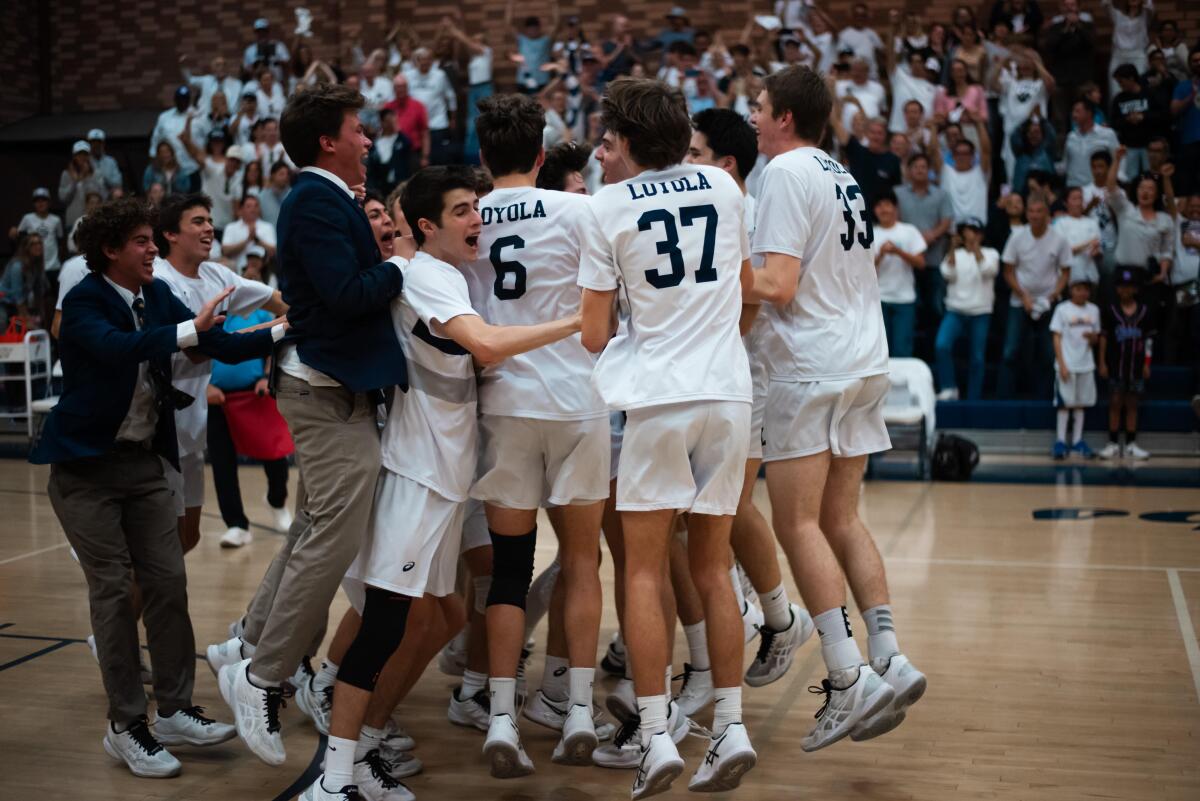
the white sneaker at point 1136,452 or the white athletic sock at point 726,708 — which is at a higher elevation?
the white athletic sock at point 726,708

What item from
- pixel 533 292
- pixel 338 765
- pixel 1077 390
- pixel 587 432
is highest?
pixel 533 292

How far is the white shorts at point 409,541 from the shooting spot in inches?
146

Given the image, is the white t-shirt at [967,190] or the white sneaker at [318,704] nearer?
the white sneaker at [318,704]

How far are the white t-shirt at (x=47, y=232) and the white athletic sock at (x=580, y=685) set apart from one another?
14129 millimetres

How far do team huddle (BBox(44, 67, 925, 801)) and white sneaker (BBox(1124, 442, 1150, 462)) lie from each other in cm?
799

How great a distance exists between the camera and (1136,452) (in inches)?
450

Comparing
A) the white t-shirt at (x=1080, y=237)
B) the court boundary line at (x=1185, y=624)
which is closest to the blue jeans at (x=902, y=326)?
the white t-shirt at (x=1080, y=237)

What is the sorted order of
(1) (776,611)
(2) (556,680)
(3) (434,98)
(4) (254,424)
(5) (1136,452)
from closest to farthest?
(2) (556,680) → (1) (776,611) → (4) (254,424) → (5) (1136,452) → (3) (434,98)

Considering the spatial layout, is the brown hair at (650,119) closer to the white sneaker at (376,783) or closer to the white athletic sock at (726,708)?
the white athletic sock at (726,708)

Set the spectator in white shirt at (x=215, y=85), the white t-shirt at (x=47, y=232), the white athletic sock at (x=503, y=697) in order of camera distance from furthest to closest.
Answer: the spectator in white shirt at (x=215, y=85), the white t-shirt at (x=47, y=232), the white athletic sock at (x=503, y=697)

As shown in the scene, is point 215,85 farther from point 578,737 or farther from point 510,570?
point 578,737

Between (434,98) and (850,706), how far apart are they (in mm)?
12928

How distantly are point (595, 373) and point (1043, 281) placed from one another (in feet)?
31.9

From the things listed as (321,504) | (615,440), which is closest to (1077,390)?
(615,440)
